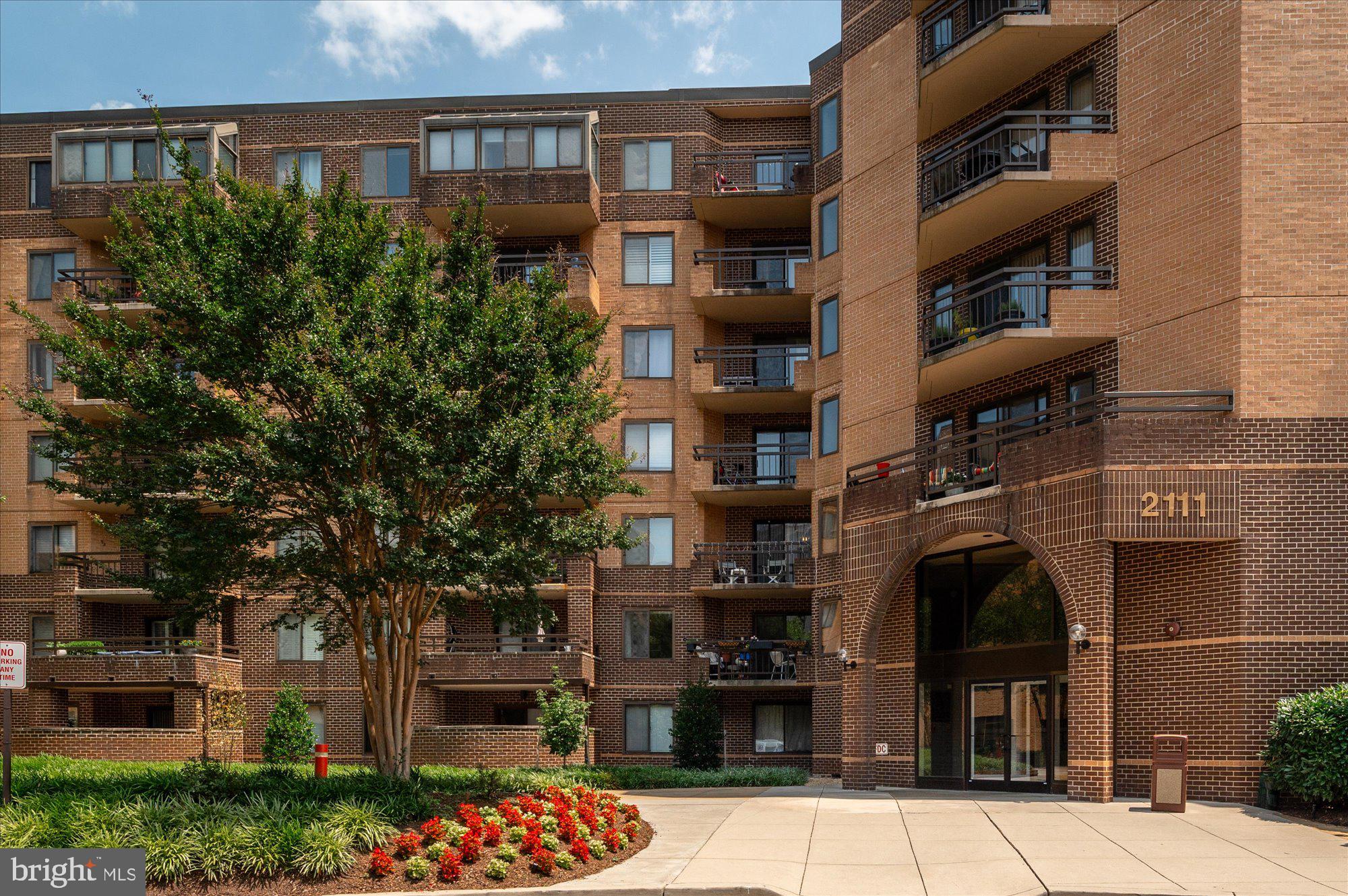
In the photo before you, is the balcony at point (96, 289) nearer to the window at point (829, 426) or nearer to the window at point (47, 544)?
the window at point (47, 544)

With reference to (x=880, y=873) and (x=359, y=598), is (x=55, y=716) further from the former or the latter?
(x=880, y=873)

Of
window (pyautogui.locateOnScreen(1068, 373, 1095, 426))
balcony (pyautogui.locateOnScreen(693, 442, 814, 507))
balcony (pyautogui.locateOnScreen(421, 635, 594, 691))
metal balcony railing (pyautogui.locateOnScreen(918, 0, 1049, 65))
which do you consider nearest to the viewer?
window (pyautogui.locateOnScreen(1068, 373, 1095, 426))

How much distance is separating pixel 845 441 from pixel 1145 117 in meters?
11.1

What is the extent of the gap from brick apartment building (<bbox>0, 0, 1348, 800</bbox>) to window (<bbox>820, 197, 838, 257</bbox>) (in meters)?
0.15

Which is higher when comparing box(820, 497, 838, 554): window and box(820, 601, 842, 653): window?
box(820, 497, 838, 554): window

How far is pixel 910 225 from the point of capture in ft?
107

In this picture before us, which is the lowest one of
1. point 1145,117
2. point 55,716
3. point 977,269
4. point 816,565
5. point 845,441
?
point 55,716

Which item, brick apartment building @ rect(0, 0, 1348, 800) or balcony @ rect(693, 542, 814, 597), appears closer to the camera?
brick apartment building @ rect(0, 0, 1348, 800)

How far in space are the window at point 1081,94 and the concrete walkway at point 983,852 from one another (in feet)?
46.3

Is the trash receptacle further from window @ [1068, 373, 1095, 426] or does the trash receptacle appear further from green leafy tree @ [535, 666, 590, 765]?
green leafy tree @ [535, 666, 590, 765]

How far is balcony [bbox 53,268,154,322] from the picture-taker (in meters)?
43.4

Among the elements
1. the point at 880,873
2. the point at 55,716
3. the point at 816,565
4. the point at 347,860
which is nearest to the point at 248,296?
the point at 347,860

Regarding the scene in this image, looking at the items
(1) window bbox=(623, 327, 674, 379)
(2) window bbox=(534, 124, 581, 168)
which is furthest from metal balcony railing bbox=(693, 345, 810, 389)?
(2) window bbox=(534, 124, 581, 168)

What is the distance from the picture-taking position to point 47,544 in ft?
151
